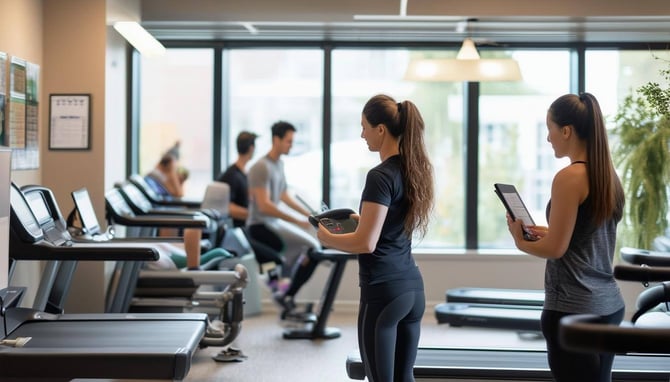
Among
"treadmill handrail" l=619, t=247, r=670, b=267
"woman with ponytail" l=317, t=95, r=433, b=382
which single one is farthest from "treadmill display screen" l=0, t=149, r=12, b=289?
"treadmill handrail" l=619, t=247, r=670, b=267

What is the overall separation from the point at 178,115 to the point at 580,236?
5.55 meters

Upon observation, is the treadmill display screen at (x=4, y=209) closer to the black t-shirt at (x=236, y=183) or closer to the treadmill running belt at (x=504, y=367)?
the treadmill running belt at (x=504, y=367)

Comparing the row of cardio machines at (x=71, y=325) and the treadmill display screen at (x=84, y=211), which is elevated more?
the treadmill display screen at (x=84, y=211)

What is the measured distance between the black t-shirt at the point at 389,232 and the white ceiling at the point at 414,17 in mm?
3442

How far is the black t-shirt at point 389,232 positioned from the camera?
10.7 ft

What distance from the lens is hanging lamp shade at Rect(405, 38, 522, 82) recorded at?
6266 mm

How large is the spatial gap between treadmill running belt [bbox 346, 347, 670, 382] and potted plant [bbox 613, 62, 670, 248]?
2350mm

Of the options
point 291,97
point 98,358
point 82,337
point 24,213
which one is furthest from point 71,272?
point 291,97

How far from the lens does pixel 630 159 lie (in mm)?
6895

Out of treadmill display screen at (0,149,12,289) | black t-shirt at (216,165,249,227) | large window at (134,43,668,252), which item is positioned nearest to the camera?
treadmill display screen at (0,149,12,289)

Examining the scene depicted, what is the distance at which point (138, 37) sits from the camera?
→ 6.10 meters

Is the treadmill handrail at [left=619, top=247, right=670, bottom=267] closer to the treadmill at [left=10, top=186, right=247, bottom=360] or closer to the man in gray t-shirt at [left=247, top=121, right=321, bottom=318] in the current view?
the treadmill at [left=10, top=186, right=247, bottom=360]

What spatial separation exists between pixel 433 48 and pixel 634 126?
1846mm

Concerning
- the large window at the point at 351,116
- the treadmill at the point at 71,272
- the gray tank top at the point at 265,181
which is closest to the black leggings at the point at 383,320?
the treadmill at the point at 71,272
